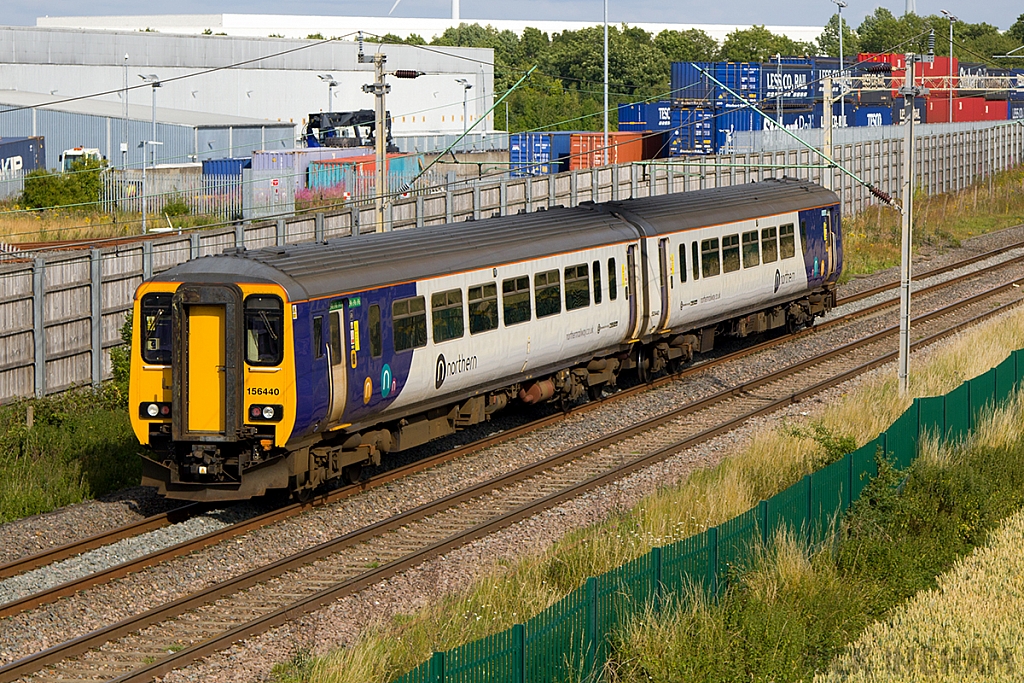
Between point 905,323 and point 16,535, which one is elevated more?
point 905,323

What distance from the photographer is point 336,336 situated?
620 inches

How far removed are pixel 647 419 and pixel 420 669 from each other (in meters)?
12.8

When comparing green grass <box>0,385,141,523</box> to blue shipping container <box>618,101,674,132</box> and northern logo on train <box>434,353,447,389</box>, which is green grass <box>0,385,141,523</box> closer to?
northern logo on train <box>434,353,447,389</box>

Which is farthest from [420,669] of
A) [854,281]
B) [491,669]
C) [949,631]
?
[854,281]

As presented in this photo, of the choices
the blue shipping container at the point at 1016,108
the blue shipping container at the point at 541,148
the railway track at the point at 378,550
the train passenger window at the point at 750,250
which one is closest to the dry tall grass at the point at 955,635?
the railway track at the point at 378,550

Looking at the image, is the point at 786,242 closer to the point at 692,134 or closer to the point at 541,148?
the point at 692,134

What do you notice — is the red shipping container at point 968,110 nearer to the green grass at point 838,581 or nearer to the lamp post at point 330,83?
the lamp post at point 330,83

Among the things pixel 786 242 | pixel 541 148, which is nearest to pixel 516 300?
pixel 786 242

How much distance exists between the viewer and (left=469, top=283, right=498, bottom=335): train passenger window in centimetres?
1822

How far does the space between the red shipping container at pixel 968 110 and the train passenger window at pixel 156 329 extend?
62.4 meters

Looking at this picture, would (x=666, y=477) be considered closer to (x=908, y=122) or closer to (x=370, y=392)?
(x=370, y=392)

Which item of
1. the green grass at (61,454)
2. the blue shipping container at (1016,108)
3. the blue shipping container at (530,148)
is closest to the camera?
the green grass at (61,454)

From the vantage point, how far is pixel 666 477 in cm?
1786

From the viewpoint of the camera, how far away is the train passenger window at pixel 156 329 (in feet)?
50.8
